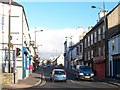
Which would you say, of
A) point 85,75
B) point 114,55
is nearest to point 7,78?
point 85,75

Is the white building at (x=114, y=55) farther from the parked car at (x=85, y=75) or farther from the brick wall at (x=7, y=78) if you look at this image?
the brick wall at (x=7, y=78)

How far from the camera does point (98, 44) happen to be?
183ft

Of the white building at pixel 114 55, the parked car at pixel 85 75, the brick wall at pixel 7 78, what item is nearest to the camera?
the brick wall at pixel 7 78

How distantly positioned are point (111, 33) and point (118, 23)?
1776 mm

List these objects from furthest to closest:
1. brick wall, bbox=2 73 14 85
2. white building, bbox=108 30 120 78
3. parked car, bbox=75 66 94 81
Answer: white building, bbox=108 30 120 78
parked car, bbox=75 66 94 81
brick wall, bbox=2 73 14 85

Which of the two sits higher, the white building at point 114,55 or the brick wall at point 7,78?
the white building at point 114,55

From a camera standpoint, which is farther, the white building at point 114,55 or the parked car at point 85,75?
the white building at point 114,55

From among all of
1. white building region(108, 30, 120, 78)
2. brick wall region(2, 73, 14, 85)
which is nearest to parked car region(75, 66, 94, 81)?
white building region(108, 30, 120, 78)

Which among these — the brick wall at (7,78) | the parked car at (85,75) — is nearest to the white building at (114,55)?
the parked car at (85,75)

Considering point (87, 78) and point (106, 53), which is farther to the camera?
point (106, 53)

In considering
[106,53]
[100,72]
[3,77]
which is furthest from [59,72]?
[100,72]

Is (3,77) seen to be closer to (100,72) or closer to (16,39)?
(16,39)

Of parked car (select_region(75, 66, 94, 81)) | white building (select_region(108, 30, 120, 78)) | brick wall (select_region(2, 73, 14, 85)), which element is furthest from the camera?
white building (select_region(108, 30, 120, 78))

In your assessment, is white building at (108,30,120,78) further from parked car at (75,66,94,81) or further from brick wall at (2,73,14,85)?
brick wall at (2,73,14,85)
